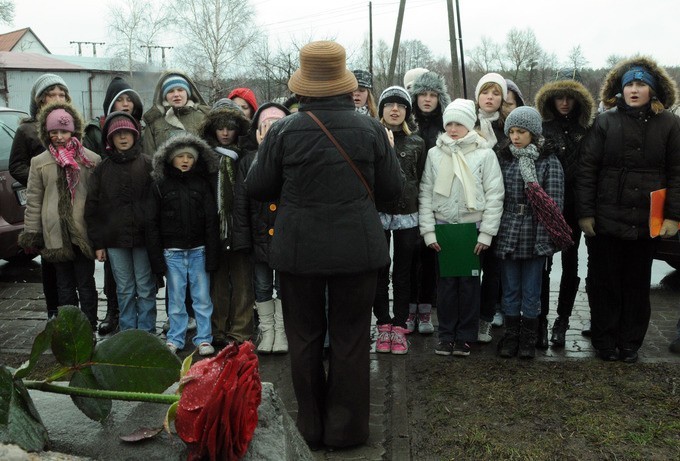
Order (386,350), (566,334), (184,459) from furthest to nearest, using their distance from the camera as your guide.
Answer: (566,334) < (386,350) < (184,459)

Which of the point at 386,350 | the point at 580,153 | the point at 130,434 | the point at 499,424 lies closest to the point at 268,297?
the point at 386,350

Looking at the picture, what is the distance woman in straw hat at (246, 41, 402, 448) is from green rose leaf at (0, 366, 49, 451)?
7.83 feet

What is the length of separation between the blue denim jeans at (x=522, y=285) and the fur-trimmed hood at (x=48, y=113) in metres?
3.48

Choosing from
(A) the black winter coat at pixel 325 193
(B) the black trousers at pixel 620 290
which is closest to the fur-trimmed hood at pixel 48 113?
(A) the black winter coat at pixel 325 193

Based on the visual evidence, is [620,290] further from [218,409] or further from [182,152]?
[218,409]

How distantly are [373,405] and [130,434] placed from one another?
3148 millimetres

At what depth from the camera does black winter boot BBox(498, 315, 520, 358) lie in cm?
536

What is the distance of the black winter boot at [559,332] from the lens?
18.6ft

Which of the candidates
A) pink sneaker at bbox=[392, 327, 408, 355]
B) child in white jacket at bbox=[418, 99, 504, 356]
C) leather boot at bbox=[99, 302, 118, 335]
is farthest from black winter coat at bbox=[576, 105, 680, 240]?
leather boot at bbox=[99, 302, 118, 335]

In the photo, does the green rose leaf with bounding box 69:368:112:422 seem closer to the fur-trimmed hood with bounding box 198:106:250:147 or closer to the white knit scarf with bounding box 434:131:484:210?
the white knit scarf with bounding box 434:131:484:210

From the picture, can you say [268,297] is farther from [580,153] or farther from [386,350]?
[580,153]

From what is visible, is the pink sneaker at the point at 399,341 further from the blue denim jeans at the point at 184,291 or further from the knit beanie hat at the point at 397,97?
the knit beanie hat at the point at 397,97

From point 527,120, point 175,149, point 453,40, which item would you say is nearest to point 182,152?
point 175,149

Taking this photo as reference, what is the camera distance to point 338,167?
364 cm
